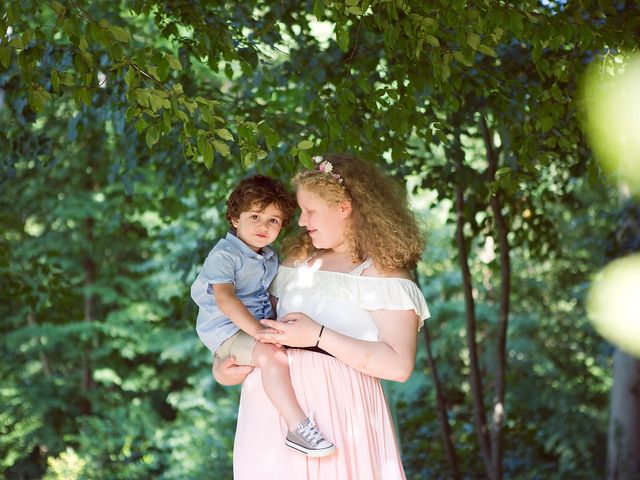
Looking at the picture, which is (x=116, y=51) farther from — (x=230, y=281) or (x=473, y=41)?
(x=473, y=41)

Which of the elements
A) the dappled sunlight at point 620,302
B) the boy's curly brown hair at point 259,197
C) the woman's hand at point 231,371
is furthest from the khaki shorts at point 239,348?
the dappled sunlight at point 620,302

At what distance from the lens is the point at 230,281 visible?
8.73 ft

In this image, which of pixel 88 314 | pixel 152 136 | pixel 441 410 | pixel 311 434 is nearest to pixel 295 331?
pixel 311 434

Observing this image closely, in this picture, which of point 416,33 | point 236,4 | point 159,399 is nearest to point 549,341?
point 159,399

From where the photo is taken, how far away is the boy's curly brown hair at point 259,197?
268cm

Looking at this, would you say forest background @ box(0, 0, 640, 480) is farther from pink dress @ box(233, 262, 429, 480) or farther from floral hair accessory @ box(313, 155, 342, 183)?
pink dress @ box(233, 262, 429, 480)

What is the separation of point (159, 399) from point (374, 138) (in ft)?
36.5

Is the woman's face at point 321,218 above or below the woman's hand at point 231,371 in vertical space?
above

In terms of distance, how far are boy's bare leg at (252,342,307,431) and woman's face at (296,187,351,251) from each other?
13.6 inches

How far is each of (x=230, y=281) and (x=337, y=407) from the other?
21.0 inches

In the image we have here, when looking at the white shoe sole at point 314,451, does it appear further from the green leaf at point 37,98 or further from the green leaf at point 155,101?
the green leaf at point 37,98

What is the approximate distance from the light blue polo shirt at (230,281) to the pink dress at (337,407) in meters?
0.24

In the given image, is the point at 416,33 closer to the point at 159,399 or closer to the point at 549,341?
the point at 549,341

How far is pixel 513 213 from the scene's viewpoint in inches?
216
